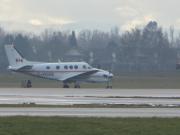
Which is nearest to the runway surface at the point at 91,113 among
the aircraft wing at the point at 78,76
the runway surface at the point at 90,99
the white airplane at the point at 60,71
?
the runway surface at the point at 90,99

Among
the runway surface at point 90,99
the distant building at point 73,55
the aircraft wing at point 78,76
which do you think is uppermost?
the distant building at point 73,55

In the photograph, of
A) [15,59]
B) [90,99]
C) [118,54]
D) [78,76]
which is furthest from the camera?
[118,54]

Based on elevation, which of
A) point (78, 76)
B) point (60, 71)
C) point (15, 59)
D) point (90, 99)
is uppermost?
point (15, 59)

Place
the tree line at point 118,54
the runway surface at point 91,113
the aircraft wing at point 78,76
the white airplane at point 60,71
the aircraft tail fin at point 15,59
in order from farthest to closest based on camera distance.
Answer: the tree line at point 118,54
the aircraft wing at point 78,76
the aircraft tail fin at point 15,59
the white airplane at point 60,71
the runway surface at point 91,113

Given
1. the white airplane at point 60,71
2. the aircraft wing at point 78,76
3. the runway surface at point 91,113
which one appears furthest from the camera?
the aircraft wing at point 78,76

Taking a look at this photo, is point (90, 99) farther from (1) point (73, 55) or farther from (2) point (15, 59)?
(1) point (73, 55)

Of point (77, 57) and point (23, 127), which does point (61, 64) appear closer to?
point (23, 127)

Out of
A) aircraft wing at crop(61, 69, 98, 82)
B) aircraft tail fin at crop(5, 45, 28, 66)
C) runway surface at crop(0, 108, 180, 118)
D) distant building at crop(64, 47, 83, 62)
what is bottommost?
runway surface at crop(0, 108, 180, 118)

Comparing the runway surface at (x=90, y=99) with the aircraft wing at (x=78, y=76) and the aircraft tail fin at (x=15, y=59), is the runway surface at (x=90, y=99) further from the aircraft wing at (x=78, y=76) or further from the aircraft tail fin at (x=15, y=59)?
the aircraft tail fin at (x=15, y=59)

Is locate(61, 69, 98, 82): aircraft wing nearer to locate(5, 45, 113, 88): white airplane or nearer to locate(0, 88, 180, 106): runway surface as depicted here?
locate(5, 45, 113, 88): white airplane

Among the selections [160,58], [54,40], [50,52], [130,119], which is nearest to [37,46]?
[54,40]

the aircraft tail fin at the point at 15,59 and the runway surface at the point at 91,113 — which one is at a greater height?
the aircraft tail fin at the point at 15,59

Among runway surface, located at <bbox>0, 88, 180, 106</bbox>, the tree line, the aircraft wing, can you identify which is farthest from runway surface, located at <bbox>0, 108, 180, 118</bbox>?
the tree line

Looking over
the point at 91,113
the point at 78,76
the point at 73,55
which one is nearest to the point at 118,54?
the point at 73,55
